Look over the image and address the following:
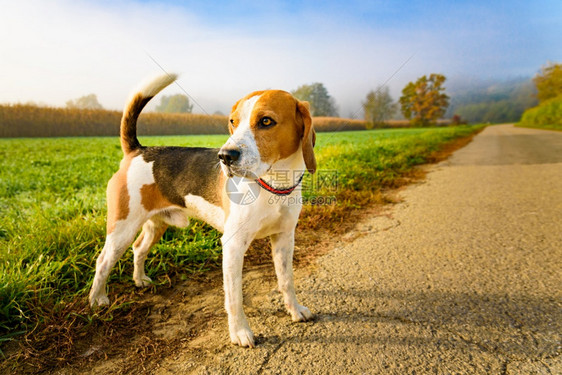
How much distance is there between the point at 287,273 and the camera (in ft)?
8.06

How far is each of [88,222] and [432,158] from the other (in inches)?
404

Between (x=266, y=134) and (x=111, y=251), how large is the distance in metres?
1.75

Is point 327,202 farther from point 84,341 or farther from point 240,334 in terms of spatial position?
point 84,341

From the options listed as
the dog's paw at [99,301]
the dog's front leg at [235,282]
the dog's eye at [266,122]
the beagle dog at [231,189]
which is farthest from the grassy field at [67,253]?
the dog's eye at [266,122]

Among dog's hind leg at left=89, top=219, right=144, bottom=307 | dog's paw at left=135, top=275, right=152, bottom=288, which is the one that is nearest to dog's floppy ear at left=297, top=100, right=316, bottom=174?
dog's hind leg at left=89, top=219, right=144, bottom=307

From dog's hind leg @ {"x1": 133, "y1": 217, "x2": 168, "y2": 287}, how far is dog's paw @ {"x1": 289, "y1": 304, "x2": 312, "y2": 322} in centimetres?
145

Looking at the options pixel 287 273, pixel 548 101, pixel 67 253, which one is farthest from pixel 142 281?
pixel 548 101

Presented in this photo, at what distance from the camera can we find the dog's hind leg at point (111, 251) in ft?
8.78

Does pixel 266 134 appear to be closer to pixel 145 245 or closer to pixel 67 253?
pixel 145 245

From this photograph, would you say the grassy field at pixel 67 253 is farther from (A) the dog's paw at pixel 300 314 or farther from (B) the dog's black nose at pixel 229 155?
(B) the dog's black nose at pixel 229 155

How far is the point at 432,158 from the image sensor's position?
35.2 ft

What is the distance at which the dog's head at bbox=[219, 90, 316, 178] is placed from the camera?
1.88 metres

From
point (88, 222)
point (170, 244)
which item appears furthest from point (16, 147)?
point (170, 244)

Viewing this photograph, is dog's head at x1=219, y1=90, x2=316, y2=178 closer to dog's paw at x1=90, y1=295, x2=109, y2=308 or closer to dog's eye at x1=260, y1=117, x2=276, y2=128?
dog's eye at x1=260, y1=117, x2=276, y2=128
